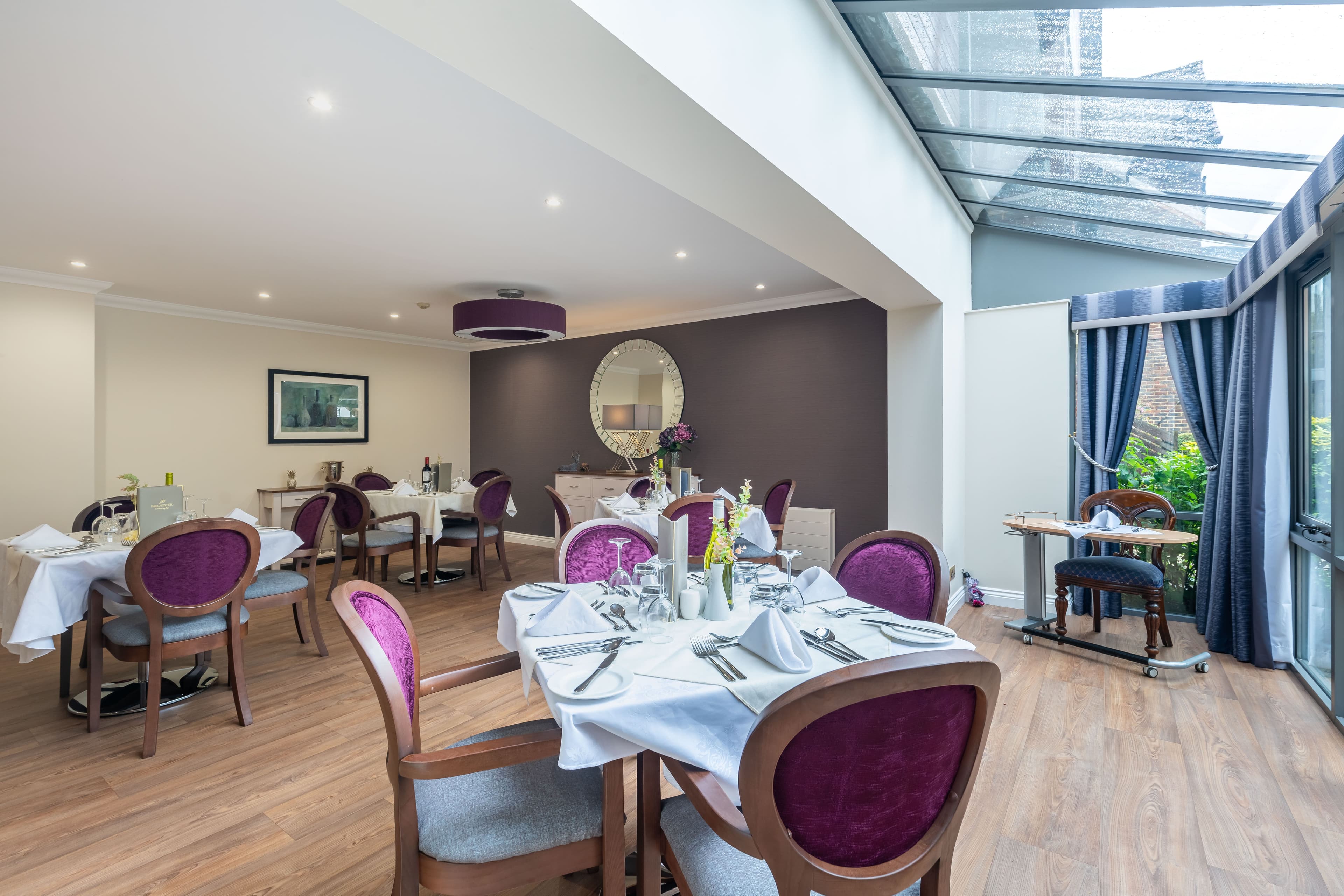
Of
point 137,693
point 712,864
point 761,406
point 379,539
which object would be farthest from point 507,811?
point 761,406

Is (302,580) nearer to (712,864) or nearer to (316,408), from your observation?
(712,864)

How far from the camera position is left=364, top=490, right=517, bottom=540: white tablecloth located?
548cm

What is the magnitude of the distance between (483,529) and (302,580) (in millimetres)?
2056

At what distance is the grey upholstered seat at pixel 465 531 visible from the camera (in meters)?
5.59

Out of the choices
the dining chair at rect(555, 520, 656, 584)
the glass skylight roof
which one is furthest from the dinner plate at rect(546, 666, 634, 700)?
the glass skylight roof

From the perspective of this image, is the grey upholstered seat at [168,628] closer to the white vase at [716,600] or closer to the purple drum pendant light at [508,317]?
the white vase at [716,600]

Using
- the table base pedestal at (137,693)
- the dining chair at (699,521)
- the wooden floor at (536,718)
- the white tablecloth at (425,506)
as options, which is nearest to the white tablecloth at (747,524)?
the dining chair at (699,521)

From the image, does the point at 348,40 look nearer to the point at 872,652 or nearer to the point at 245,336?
the point at 872,652

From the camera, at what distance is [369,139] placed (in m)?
2.70

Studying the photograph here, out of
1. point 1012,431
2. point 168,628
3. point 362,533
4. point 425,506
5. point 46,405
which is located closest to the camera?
point 168,628

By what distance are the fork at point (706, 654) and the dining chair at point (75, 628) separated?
3.00m

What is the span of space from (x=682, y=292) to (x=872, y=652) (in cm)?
456

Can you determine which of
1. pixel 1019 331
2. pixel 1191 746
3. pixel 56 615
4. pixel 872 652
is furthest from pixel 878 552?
pixel 56 615

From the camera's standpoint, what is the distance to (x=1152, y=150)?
2896 mm
